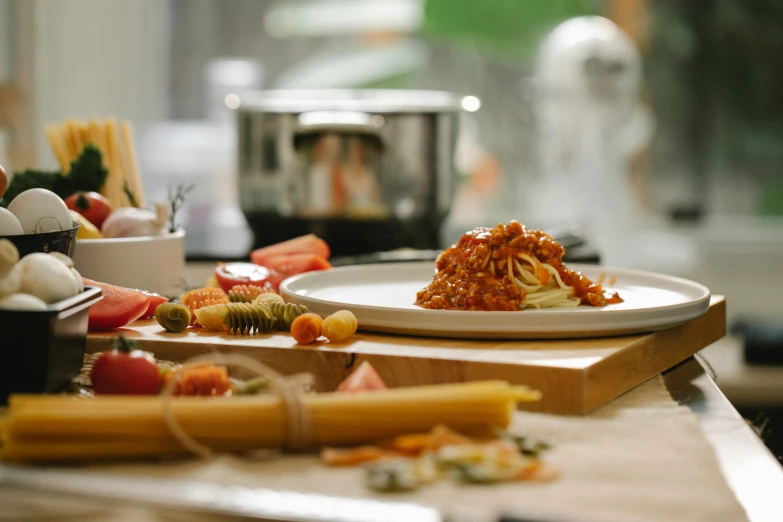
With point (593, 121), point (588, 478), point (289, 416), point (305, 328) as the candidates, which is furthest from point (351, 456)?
point (593, 121)

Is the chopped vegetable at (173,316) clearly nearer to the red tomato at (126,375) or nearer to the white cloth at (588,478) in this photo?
the red tomato at (126,375)

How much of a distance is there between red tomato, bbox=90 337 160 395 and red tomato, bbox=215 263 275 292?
1.43 ft

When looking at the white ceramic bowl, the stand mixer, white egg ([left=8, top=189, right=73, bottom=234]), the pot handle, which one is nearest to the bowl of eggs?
white egg ([left=8, top=189, right=73, bottom=234])

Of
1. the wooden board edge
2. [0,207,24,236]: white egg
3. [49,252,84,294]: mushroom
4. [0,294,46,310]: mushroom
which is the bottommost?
the wooden board edge

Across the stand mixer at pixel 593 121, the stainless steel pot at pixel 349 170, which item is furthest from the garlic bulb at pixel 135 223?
the stand mixer at pixel 593 121

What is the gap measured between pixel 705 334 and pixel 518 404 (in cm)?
42

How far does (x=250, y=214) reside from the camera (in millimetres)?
2291

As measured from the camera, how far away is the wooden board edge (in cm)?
93

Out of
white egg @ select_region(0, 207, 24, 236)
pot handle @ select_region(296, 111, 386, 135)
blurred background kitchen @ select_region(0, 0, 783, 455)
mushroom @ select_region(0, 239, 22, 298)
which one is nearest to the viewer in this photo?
mushroom @ select_region(0, 239, 22, 298)

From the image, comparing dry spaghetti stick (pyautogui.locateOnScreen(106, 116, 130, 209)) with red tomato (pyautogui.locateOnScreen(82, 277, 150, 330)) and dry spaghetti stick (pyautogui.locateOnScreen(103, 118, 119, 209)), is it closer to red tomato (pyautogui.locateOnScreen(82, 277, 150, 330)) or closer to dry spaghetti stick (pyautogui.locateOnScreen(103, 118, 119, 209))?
dry spaghetti stick (pyautogui.locateOnScreen(103, 118, 119, 209))

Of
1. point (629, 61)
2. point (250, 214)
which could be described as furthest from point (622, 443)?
point (629, 61)

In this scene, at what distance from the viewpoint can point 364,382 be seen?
2.94 ft

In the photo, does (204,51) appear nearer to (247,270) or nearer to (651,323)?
(247,270)

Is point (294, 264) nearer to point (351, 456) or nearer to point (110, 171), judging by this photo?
point (110, 171)
